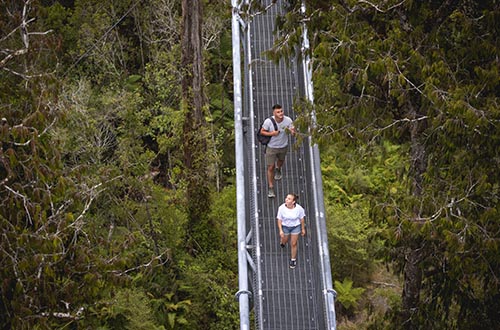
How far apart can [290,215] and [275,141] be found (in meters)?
1.49

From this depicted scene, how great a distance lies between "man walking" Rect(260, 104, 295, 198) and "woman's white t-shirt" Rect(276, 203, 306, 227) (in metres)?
1.04

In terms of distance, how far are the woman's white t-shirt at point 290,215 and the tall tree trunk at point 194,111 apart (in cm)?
666

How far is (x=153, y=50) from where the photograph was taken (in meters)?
26.6

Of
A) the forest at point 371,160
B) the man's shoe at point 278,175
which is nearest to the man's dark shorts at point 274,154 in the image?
the man's shoe at point 278,175

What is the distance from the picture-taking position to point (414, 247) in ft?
42.5

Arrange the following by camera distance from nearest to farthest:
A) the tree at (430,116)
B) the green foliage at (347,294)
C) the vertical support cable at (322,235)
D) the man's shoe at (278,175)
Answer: the tree at (430,116)
the vertical support cable at (322,235)
the man's shoe at (278,175)
the green foliage at (347,294)

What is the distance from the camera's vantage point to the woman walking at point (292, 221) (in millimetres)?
13055

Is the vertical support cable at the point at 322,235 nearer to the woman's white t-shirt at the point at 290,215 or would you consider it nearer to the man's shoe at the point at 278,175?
the woman's white t-shirt at the point at 290,215

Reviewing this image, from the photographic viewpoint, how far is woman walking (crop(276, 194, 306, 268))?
1305 centimetres

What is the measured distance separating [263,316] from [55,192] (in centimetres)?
356

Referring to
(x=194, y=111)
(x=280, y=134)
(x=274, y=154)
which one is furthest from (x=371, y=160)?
(x=194, y=111)

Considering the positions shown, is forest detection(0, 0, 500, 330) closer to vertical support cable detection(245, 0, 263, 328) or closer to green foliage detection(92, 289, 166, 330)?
green foliage detection(92, 289, 166, 330)

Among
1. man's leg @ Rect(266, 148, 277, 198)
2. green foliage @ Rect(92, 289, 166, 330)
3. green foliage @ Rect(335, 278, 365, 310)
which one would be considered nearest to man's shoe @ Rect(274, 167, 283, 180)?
man's leg @ Rect(266, 148, 277, 198)

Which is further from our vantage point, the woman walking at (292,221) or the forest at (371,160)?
the woman walking at (292,221)
